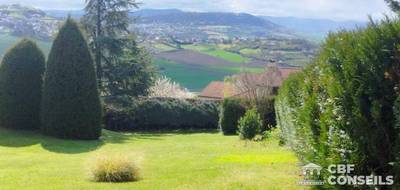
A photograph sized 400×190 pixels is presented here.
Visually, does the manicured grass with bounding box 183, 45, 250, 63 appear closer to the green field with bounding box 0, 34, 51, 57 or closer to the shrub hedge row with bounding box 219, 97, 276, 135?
the green field with bounding box 0, 34, 51, 57

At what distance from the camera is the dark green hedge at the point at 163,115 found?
3569cm

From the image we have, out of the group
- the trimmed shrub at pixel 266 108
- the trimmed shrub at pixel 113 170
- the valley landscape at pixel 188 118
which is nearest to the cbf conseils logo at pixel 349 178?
the valley landscape at pixel 188 118

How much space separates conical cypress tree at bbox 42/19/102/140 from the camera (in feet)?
78.1

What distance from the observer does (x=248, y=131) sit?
76.3 ft

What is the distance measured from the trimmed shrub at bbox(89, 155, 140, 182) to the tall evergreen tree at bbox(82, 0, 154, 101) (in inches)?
1192

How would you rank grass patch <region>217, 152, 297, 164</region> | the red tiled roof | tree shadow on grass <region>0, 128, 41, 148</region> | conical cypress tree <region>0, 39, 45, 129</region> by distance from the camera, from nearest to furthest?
1. grass patch <region>217, 152, 297, 164</region>
2. tree shadow on grass <region>0, 128, 41, 148</region>
3. conical cypress tree <region>0, 39, 45, 129</region>
4. the red tiled roof

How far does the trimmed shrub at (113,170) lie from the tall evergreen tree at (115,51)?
30.3 m

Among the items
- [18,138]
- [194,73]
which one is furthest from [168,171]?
[194,73]

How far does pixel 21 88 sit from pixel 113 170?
15519mm

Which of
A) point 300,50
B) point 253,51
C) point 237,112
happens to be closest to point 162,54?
point 253,51

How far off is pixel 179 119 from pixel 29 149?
18.3m

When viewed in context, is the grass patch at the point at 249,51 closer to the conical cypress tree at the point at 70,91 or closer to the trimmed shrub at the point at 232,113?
the trimmed shrub at the point at 232,113

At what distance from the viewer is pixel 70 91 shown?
941 inches

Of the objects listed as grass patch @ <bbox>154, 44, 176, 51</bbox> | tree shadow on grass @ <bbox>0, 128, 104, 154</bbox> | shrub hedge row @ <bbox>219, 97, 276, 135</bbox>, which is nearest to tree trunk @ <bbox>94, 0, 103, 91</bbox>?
shrub hedge row @ <bbox>219, 97, 276, 135</bbox>
